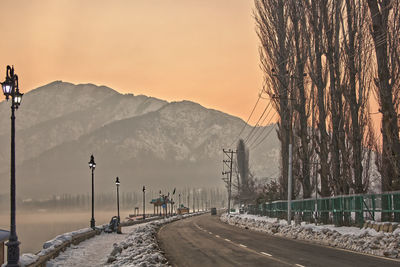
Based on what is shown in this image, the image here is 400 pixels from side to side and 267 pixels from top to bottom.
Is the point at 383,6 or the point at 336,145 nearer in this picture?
the point at 383,6

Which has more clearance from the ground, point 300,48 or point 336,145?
point 300,48

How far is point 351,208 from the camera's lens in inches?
1116

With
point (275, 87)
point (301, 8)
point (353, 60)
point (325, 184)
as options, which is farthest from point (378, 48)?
point (275, 87)

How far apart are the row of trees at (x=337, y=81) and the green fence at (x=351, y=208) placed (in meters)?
0.83

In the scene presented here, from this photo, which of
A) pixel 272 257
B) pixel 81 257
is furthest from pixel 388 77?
pixel 81 257

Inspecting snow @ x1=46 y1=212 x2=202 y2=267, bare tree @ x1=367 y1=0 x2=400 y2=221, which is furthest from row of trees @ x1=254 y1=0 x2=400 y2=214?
snow @ x1=46 y1=212 x2=202 y2=267

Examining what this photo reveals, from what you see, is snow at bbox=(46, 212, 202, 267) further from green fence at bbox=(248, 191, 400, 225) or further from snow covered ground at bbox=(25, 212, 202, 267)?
green fence at bbox=(248, 191, 400, 225)

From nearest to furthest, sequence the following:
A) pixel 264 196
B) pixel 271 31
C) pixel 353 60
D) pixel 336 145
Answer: pixel 353 60
pixel 336 145
pixel 271 31
pixel 264 196

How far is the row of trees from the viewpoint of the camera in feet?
84.2

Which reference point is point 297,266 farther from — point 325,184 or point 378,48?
point 325,184

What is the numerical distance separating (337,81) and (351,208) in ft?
28.5

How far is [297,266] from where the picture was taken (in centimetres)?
1633

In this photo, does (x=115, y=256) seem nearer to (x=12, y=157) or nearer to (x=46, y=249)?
(x=46, y=249)

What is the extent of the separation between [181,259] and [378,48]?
1441 cm
